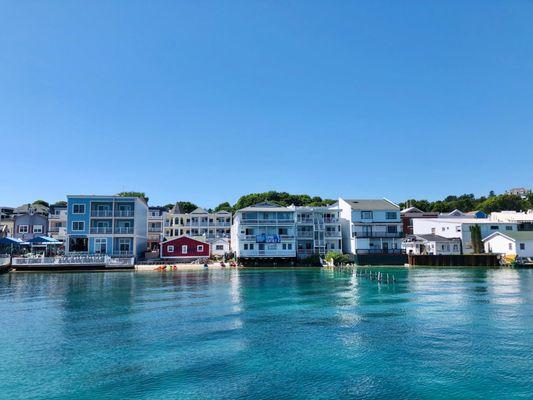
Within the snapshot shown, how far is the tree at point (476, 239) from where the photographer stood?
73.5 meters

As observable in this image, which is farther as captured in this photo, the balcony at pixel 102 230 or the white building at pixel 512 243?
the balcony at pixel 102 230

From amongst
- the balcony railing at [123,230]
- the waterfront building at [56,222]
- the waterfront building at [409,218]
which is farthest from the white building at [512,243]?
the waterfront building at [56,222]

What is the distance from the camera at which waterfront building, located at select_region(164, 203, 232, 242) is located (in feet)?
Result: 295

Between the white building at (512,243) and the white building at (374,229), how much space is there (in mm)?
16410

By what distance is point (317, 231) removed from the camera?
74.6 m

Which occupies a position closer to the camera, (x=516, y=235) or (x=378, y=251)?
(x=516, y=235)

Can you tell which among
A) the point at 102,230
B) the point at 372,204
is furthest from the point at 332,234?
the point at 102,230

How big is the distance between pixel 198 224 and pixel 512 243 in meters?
60.9

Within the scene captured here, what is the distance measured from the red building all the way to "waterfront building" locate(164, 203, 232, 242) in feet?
42.3

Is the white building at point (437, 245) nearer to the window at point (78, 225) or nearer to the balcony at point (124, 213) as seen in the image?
the balcony at point (124, 213)

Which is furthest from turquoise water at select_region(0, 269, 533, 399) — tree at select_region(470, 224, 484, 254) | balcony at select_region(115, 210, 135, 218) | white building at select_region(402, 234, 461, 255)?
tree at select_region(470, 224, 484, 254)

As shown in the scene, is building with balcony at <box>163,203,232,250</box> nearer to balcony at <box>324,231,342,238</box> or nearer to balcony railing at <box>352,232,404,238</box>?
balcony at <box>324,231,342,238</box>

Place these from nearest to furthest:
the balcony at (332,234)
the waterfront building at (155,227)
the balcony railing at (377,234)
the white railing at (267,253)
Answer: the white railing at (267,253) < the balcony railing at (377,234) < the balcony at (332,234) < the waterfront building at (155,227)

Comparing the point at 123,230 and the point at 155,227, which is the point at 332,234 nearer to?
the point at 123,230
